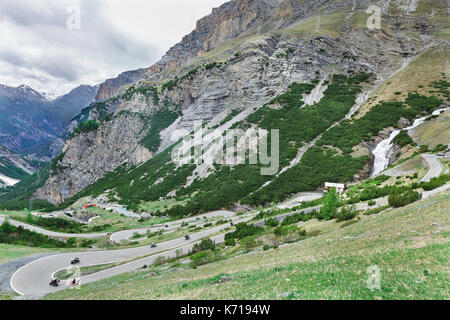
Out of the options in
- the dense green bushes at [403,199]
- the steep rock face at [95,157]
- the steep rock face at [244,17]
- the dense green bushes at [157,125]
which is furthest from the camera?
the steep rock face at [244,17]

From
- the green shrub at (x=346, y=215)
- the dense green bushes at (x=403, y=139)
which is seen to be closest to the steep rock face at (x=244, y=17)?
the dense green bushes at (x=403, y=139)

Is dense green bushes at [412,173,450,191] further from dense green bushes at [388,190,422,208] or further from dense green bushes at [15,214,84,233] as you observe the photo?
dense green bushes at [15,214,84,233]

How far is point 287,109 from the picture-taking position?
236ft

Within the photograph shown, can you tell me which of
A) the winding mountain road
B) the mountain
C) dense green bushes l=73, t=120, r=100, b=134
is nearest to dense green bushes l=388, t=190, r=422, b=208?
the winding mountain road

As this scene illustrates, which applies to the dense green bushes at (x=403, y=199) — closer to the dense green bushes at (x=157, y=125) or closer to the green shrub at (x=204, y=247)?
the green shrub at (x=204, y=247)

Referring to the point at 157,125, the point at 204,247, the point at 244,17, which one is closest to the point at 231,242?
the point at 204,247

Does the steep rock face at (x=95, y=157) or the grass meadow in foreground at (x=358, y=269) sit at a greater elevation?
the steep rock face at (x=95, y=157)

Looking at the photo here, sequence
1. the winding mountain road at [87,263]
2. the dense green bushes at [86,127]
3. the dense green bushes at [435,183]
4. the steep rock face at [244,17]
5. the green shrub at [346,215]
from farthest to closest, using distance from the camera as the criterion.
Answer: the steep rock face at [244,17] → the dense green bushes at [86,127] → the dense green bushes at [435,183] → the green shrub at [346,215] → the winding mountain road at [87,263]

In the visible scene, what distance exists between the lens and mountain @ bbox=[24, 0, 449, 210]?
49625 mm

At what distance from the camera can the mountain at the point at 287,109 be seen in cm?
4962

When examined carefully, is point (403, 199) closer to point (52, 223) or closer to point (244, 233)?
point (244, 233)
